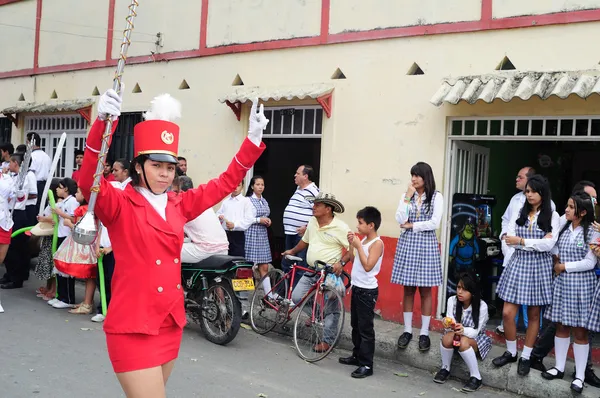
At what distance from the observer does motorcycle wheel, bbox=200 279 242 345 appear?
6.94 m

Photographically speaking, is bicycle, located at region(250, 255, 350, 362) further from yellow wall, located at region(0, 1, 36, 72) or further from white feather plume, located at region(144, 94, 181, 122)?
yellow wall, located at region(0, 1, 36, 72)

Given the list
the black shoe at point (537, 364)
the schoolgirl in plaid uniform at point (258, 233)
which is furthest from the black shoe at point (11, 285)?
the black shoe at point (537, 364)

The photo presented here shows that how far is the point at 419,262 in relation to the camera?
6918 mm

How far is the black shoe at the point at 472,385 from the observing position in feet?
19.7

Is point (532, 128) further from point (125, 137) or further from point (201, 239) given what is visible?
point (125, 137)

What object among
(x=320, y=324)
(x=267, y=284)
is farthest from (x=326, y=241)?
(x=267, y=284)

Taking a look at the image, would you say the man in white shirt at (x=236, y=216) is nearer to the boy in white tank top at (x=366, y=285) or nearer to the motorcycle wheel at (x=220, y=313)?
the motorcycle wheel at (x=220, y=313)

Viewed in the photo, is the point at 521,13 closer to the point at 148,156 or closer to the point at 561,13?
the point at 561,13

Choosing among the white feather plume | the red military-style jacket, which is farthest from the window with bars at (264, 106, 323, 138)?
the red military-style jacket

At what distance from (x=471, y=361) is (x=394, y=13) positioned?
457cm

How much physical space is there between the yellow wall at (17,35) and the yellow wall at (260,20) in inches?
216

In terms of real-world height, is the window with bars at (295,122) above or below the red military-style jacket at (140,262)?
above

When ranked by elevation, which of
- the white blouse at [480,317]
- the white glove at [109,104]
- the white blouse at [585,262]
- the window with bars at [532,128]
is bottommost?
the white blouse at [480,317]

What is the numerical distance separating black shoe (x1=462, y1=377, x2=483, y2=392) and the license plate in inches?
96.4
